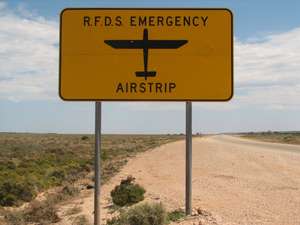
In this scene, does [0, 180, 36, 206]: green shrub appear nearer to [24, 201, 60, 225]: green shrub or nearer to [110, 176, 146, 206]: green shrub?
[110, 176, 146, 206]: green shrub

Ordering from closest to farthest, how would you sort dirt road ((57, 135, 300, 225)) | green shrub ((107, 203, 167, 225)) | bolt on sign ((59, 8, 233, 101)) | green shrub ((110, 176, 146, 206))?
bolt on sign ((59, 8, 233, 101)) < green shrub ((107, 203, 167, 225)) < dirt road ((57, 135, 300, 225)) < green shrub ((110, 176, 146, 206))

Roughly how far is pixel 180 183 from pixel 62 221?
26.6ft

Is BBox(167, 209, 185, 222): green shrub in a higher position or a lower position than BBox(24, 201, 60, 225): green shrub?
higher

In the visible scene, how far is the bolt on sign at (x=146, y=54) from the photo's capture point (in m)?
8.21

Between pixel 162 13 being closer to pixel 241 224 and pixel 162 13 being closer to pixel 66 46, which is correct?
pixel 66 46

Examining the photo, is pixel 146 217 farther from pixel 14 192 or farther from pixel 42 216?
pixel 14 192

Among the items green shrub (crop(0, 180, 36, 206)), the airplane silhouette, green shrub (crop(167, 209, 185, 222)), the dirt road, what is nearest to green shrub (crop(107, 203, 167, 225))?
green shrub (crop(167, 209, 185, 222))

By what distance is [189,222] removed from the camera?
32.0 ft

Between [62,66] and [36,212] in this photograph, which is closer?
[62,66]

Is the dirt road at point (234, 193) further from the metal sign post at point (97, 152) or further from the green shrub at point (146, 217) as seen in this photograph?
the metal sign post at point (97, 152)

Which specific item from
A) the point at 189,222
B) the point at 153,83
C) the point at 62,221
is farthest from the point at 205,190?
the point at 153,83

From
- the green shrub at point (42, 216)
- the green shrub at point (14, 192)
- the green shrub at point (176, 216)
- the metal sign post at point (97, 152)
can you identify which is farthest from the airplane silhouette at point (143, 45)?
the green shrub at point (14, 192)

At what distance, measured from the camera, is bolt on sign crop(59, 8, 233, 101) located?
8211 mm

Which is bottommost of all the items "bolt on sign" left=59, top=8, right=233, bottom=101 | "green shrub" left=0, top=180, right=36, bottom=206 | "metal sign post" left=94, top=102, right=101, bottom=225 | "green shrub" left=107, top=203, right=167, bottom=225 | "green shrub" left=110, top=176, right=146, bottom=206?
"green shrub" left=0, top=180, right=36, bottom=206
